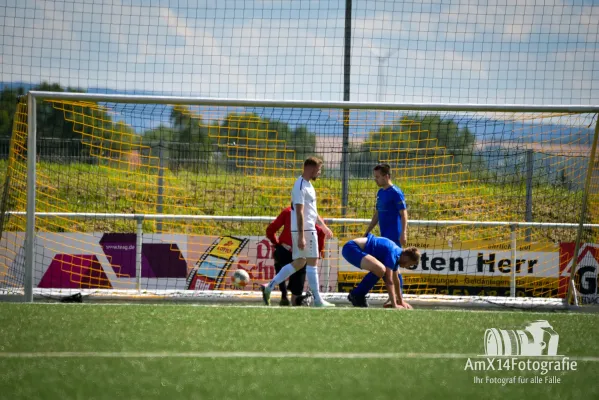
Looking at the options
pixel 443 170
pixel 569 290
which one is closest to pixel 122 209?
pixel 443 170

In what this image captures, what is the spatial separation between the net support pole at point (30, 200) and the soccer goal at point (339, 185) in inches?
15.0

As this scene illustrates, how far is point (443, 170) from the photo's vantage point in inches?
426

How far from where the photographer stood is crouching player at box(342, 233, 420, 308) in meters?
8.34

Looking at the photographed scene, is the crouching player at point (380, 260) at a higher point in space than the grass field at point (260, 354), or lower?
higher

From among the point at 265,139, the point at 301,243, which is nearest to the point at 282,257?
the point at 301,243

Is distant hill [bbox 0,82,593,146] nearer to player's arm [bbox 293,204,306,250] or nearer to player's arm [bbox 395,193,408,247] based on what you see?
player's arm [bbox 395,193,408,247]

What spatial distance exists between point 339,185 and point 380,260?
3154 millimetres

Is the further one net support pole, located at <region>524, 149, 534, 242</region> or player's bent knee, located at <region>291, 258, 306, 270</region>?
net support pole, located at <region>524, 149, 534, 242</region>

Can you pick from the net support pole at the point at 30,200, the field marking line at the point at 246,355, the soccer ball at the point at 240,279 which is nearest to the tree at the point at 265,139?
the soccer ball at the point at 240,279

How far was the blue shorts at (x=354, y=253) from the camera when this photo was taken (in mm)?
8516

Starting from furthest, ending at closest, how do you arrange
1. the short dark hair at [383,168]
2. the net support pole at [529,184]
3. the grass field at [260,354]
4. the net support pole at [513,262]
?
the net support pole at [529,184], the net support pole at [513,262], the short dark hair at [383,168], the grass field at [260,354]

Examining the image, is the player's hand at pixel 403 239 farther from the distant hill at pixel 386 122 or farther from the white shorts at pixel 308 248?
the distant hill at pixel 386 122

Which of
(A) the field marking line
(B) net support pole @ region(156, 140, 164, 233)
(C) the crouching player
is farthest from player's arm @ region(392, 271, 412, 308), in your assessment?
(B) net support pole @ region(156, 140, 164, 233)

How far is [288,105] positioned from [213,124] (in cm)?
177
